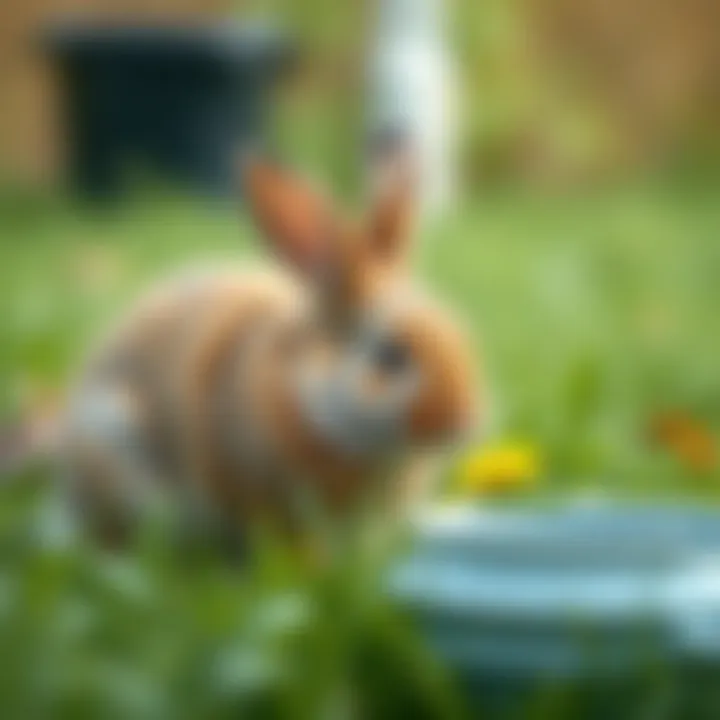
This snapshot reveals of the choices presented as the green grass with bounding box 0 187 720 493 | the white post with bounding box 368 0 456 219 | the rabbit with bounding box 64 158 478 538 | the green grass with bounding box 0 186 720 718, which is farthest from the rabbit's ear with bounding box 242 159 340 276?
the white post with bounding box 368 0 456 219

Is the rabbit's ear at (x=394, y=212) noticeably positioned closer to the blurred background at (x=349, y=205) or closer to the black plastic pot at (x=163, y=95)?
the blurred background at (x=349, y=205)

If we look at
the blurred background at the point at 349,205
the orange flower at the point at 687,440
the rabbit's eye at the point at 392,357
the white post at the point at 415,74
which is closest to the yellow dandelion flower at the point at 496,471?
the blurred background at the point at 349,205

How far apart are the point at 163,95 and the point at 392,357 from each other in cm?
317

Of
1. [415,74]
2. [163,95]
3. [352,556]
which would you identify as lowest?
[352,556]

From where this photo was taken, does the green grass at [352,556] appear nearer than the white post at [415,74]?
Yes

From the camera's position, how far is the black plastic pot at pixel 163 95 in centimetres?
475

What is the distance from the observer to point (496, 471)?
6.77ft

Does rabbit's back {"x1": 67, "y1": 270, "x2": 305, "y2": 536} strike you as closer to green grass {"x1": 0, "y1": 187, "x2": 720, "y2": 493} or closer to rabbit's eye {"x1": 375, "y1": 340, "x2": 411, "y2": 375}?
rabbit's eye {"x1": 375, "y1": 340, "x2": 411, "y2": 375}

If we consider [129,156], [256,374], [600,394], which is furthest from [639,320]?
[129,156]

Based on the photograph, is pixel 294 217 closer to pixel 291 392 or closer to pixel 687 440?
pixel 291 392

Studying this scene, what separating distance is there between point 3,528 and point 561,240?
2.05 meters

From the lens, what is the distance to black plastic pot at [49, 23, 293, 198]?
15.6 feet

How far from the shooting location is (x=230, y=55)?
4.94m

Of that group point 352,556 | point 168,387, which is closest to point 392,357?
point 168,387
